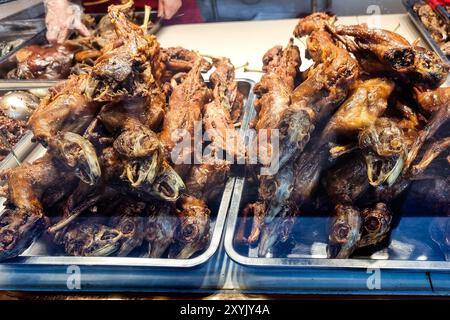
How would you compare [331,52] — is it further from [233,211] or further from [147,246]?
[147,246]

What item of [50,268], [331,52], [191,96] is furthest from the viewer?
[191,96]

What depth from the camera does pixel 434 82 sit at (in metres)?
1.73

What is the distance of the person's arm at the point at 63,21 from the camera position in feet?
9.75

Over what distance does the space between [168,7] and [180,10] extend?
6.2 inches

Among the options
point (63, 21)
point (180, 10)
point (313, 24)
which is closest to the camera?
point (313, 24)

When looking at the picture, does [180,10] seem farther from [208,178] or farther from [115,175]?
[115,175]

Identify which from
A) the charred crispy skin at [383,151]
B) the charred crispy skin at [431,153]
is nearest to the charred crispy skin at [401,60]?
the charred crispy skin at [431,153]

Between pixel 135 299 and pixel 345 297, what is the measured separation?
31.9 inches

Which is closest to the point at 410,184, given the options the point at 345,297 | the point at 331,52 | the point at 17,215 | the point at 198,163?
the point at 345,297

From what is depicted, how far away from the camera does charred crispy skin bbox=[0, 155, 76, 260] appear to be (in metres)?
1.56

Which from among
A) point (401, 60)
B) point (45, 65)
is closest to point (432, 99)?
point (401, 60)

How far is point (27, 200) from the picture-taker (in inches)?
66.0

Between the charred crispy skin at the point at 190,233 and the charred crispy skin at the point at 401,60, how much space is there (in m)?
1.07

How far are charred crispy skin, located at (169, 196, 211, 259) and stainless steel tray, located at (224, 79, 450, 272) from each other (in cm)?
10
